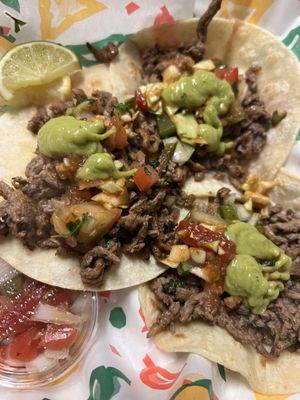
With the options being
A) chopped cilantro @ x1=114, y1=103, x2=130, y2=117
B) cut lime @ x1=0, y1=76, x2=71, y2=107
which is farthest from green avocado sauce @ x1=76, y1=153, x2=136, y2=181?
cut lime @ x1=0, y1=76, x2=71, y2=107

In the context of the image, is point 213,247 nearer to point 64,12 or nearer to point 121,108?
point 121,108

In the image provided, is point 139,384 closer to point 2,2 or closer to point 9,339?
point 9,339

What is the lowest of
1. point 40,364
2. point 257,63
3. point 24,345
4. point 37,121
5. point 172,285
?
point 40,364

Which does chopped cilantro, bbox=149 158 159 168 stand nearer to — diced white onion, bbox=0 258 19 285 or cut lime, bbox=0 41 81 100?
cut lime, bbox=0 41 81 100

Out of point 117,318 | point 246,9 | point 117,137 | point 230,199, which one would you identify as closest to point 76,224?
point 117,137

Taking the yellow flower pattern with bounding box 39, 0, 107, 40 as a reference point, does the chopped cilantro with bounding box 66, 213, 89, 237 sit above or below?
below

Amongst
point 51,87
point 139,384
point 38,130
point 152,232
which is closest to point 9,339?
point 139,384
